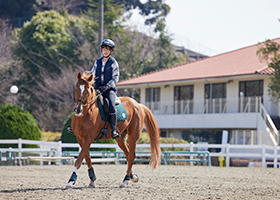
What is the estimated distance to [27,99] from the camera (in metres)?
44.6

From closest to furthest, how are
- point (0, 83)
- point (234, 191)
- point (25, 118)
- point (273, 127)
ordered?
point (234, 191) → point (25, 118) → point (273, 127) → point (0, 83)

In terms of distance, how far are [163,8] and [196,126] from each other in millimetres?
29032

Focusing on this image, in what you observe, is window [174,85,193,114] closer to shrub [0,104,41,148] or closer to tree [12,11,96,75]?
tree [12,11,96,75]

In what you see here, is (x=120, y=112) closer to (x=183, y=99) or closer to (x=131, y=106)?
(x=131, y=106)

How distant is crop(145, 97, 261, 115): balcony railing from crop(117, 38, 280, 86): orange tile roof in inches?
73.0

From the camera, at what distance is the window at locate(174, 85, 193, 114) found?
105 feet

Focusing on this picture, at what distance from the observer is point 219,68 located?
32.2 m

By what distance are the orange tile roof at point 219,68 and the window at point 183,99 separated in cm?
118

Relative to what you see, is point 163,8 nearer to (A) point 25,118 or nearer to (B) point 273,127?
(B) point 273,127

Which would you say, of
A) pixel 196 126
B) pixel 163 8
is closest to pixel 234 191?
pixel 196 126

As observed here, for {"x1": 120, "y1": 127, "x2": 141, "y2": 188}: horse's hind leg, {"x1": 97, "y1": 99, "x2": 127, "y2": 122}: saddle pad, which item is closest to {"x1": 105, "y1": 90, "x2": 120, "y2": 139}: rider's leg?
{"x1": 97, "y1": 99, "x2": 127, "y2": 122}: saddle pad

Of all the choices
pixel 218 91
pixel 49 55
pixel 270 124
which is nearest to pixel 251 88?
pixel 218 91

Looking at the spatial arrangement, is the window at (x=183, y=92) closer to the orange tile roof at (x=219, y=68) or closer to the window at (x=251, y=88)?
the orange tile roof at (x=219, y=68)

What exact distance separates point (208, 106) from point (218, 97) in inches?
49.9
